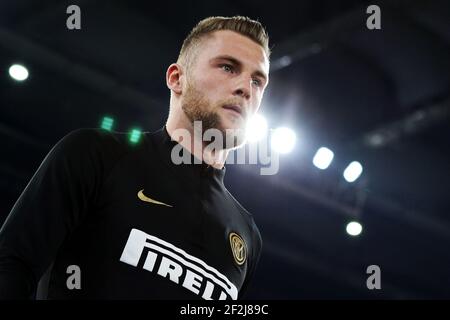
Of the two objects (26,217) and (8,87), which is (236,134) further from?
(8,87)

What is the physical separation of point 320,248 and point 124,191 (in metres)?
7.91

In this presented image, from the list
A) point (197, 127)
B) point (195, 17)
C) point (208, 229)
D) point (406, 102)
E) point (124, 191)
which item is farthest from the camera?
point (406, 102)

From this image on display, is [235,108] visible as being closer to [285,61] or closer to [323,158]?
[285,61]

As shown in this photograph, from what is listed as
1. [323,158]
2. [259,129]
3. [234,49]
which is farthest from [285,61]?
[234,49]

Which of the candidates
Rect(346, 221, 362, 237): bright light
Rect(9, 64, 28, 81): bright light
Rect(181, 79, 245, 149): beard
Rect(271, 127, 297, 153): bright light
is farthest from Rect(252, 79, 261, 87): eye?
Rect(346, 221, 362, 237): bright light

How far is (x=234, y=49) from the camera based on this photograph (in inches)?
94.7

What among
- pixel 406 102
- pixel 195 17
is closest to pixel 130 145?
pixel 195 17

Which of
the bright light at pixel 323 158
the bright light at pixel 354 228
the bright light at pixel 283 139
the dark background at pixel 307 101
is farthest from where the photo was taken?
the bright light at pixel 354 228

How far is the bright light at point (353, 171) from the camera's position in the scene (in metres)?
8.23

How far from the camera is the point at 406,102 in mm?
7730

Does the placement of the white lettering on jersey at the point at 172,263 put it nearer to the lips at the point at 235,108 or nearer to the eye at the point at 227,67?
the lips at the point at 235,108

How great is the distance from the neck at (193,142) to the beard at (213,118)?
0.03m

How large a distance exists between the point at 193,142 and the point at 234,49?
35cm

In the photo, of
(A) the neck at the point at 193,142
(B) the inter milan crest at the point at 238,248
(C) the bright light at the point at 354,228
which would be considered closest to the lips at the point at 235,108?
(A) the neck at the point at 193,142
